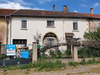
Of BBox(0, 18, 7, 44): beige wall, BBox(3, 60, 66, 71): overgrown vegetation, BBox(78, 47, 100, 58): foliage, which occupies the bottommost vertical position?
BBox(3, 60, 66, 71): overgrown vegetation

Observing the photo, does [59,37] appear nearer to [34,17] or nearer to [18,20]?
[34,17]

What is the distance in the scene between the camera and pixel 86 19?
59.4ft

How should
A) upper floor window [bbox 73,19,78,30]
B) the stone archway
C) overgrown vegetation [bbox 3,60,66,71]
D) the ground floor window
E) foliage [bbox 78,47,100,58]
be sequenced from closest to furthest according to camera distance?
overgrown vegetation [bbox 3,60,66,71], foliage [bbox 78,47,100,58], the ground floor window, the stone archway, upper floor window [bbox 73,19,78,30]

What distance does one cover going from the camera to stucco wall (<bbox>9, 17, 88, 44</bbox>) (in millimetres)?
16031

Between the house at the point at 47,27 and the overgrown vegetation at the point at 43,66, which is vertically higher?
the house at the point at 47,27

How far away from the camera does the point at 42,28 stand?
55.0 ft

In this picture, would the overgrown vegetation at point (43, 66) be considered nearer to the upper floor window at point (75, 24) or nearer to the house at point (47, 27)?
the house at point (47, 27)

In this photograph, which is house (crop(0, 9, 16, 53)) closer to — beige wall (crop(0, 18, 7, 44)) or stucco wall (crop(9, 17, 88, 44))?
beige wall (crop(0, 18, 7, 44))

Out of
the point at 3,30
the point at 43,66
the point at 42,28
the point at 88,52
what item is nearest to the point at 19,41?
the point at 3,30

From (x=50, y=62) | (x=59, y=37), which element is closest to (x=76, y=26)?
(x=59, y=37)

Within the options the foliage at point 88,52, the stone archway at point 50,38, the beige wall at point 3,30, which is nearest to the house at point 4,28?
the beige wall at point 3,30

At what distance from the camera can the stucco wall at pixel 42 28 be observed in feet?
52.6

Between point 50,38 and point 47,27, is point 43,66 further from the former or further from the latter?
point 47,27

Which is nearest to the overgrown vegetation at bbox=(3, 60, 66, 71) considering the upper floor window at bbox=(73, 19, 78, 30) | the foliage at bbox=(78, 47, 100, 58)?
the foliage at bbox=(78, 47, 100, 58)
